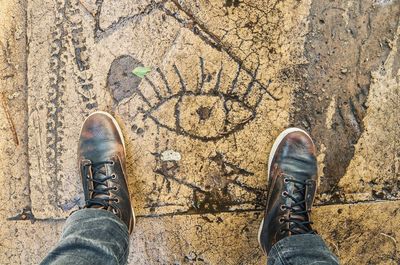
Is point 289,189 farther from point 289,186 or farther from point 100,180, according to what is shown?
point 100,180

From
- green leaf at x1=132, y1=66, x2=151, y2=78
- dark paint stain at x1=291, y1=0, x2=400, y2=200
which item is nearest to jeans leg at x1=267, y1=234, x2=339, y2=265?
dark paint stain at x1=291, y1=0, x2=400, y2=200

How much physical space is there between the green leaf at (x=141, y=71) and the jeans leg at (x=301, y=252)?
35.6 inches

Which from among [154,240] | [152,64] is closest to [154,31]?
[152,64]

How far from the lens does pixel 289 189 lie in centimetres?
172

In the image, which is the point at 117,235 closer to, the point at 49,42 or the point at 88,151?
the point at 88,151

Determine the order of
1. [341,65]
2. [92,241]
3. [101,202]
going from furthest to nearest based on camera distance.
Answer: [341,65] < [101,202] < [92,241]

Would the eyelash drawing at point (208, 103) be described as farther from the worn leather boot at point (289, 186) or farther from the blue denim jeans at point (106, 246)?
the blue denim jeans at point (106, 246)

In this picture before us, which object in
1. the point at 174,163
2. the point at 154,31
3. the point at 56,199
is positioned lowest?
the point at 56,199

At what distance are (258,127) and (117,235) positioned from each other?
751 mm

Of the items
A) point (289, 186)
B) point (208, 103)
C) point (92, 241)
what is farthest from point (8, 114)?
point (289, 186)

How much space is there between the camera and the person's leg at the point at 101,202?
4.59 ft

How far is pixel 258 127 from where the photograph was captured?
1.79m

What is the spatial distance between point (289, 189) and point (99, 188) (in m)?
0.81

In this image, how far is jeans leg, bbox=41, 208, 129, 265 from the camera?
135 cm
